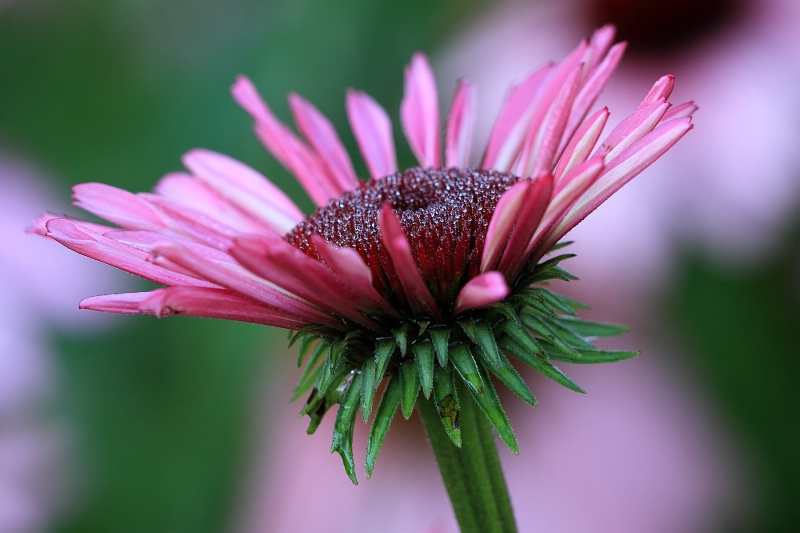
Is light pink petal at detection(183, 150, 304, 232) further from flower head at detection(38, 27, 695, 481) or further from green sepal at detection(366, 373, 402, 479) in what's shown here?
green sepal at detection(366, 373, 402, 479)

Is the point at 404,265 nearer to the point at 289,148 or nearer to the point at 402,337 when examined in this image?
the point at 402,337

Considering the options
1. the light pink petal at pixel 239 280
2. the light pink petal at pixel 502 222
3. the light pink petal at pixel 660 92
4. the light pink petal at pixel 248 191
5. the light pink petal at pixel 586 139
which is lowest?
the light pink petal at pixel 502 222

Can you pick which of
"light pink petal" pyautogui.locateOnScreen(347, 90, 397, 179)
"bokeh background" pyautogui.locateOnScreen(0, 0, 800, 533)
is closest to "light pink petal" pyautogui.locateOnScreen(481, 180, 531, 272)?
"light pink petal" pyautogui.locateOnScreen(347, 90, 397, 179)

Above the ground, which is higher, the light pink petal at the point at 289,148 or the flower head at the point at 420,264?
the light pink petal at the point at 289,148

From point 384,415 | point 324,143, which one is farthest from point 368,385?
point 324,143

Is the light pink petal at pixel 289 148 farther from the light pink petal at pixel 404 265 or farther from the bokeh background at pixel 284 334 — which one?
the bokeh background at pixel 284 334

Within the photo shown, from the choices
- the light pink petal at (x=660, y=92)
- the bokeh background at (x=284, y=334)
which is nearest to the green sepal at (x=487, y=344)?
the light pink petal at (x=660, y=92)
